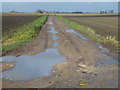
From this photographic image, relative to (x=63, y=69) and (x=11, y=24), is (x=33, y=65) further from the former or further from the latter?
(x=11, y=24)

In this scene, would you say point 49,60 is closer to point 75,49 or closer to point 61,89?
point 75,49

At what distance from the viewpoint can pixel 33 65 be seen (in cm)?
1269

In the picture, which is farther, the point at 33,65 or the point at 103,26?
the point at 103,26

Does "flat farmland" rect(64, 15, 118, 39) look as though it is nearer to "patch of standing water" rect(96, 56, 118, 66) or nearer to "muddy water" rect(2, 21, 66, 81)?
"patch of standing water" rect(96, 56, 118, 66)

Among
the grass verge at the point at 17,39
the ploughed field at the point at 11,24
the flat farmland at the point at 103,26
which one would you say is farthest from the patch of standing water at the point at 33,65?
the ploughed field at the point at 11,24

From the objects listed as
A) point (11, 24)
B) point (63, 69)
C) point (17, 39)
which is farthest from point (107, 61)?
point (11, 24)

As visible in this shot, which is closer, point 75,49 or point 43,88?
point 43,88

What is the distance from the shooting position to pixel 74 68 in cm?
1161

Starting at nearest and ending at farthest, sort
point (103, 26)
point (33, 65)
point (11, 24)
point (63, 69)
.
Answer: point (63, 69) → point (33, 65) → point (103, 26) → point (11, 24)

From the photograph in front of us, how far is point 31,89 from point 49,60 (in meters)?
5.20

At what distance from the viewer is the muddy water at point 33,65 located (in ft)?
35.2

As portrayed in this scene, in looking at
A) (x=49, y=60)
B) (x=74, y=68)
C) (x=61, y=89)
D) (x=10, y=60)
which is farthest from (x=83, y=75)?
(x=10, y=60)

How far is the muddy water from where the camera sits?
35.2 ft

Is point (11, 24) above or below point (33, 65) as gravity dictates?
above
